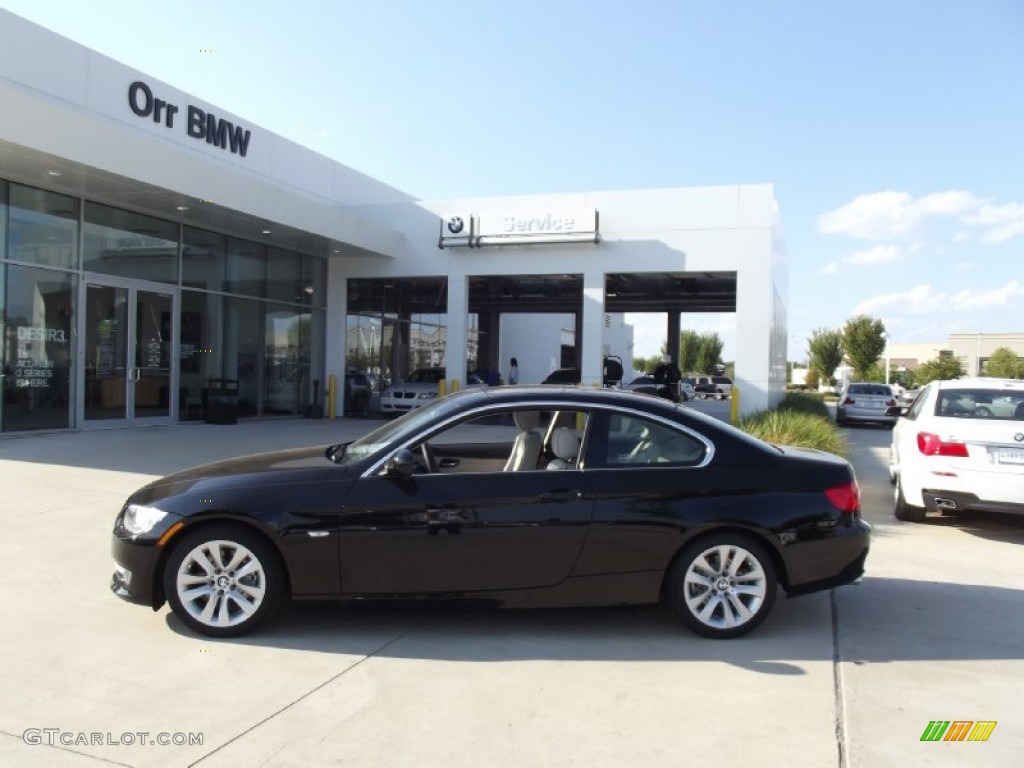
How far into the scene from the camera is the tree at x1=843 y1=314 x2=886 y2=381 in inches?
2183

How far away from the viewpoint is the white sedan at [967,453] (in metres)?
7.16

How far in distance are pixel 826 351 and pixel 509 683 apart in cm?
6381

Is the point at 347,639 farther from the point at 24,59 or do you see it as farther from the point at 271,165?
the point at 271,165

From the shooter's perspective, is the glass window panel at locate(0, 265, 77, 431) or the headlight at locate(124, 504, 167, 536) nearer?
the headlight at locate(124, 504, 167, 536)

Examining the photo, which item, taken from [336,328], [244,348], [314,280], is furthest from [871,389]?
[244,348]

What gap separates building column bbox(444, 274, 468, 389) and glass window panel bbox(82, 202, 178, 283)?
22.9 feet

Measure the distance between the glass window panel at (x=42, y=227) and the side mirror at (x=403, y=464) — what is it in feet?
38.6

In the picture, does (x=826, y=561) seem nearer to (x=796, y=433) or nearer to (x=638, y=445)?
(x=638, y=445)

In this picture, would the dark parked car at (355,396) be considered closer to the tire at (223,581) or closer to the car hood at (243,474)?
the car hood at (243,474)

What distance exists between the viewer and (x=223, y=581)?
438cm

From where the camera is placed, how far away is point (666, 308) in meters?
34.5

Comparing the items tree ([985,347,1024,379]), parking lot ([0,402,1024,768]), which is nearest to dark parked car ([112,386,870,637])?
parking lot ([0,402,1024,768])

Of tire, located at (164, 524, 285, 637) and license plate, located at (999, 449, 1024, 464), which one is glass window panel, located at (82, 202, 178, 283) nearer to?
tire, located at (164, 524, 285, 637)

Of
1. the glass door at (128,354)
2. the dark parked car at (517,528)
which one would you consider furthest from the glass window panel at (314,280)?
the dark parked car at (517,528)
